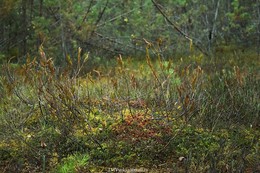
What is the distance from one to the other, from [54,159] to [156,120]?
1.07 m

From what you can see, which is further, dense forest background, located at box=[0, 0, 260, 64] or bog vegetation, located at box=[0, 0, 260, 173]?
dense forest background, located at box=[0, 0, 260, 64]

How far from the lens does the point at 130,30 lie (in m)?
11.5

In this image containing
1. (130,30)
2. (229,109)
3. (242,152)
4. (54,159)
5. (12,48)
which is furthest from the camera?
(130,30)

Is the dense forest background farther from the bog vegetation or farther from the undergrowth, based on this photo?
the undergrowth

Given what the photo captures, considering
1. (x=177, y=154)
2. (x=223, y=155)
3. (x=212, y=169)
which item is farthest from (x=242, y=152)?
(x=177, y=154)

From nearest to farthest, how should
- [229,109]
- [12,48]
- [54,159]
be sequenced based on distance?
[54,159], [229,109], [12,48]

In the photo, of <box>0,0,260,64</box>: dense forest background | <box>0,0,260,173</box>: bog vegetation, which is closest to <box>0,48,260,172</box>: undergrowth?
<box>0,0,260,173</box>: bog vegetation

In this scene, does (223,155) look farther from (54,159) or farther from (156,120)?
(54,159)

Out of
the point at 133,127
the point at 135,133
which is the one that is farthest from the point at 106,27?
A: the point at 135,133

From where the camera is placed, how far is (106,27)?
10664mm

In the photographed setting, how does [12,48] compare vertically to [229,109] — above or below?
below

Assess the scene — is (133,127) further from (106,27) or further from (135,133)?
(106,27)

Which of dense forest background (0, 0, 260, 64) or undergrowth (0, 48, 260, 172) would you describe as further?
dense forest background (0, 0, 260, 64)

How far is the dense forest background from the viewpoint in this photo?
25.5ft
